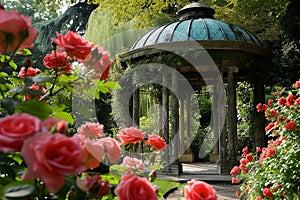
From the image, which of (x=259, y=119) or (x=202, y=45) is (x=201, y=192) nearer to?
(x=202, y=45)

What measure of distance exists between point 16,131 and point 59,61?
644 mm

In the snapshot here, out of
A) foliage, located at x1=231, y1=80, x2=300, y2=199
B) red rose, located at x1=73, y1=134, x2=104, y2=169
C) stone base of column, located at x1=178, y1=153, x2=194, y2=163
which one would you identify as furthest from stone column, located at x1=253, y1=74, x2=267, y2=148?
red rose, located at x1=73, y1=134, x2=104, y2=169

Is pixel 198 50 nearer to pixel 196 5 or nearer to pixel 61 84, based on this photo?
pixel 196 5

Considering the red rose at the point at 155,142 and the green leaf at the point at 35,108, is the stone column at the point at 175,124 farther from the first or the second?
the green leaf at the point at 35,108

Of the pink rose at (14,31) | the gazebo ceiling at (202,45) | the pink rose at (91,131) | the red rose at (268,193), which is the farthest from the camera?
the gazebo ceiling at (202,45)

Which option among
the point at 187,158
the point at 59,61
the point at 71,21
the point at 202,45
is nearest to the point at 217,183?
the point at 202,45

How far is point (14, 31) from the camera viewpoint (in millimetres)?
854

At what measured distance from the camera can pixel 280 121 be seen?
3.79 metres

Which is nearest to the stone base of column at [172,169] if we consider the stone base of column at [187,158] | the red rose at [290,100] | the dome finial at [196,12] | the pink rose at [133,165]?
the dome finial at [196,12]

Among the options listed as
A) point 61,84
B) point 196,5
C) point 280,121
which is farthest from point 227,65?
point 61,84

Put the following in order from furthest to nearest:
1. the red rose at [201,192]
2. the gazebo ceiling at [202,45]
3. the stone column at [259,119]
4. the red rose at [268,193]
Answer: the stone column at [259,119] < the gazebo ceiling at [202,45] < the red rose at [268,193] < the red rose at [201,192]

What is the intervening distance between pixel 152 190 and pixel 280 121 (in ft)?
10.5

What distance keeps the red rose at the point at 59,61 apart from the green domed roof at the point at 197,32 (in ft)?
21.1

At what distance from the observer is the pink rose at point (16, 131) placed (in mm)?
694
